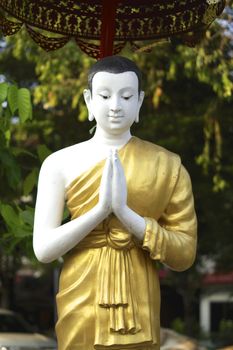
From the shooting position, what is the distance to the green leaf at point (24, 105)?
6441mm

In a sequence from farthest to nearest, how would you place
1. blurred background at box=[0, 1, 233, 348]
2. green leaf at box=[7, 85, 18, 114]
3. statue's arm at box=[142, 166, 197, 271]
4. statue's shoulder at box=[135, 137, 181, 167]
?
blurred background at box=[0, 1, 233, 348]
green leaf at box=[7, 85, 18, 114]
statue's shoulder at box=[135, 137, 181, 167]
statue's arm at box=[142, 166, 197, 271]

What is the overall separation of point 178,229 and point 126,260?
314mm

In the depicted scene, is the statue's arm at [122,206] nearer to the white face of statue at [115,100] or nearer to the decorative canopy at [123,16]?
the white face of statue at [115,100]

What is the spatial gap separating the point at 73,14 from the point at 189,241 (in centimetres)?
167

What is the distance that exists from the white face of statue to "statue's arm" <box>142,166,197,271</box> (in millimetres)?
373

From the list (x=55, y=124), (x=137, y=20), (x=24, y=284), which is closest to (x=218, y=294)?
(x=24, y=284)

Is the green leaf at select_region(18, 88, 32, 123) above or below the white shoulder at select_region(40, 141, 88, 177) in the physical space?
above

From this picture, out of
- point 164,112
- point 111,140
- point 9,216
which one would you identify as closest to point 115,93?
point 111,140

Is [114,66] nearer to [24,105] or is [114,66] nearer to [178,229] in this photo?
[178,229]

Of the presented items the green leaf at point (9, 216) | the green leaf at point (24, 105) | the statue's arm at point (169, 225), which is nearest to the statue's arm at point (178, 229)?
the statue's arm at point (169, 225)

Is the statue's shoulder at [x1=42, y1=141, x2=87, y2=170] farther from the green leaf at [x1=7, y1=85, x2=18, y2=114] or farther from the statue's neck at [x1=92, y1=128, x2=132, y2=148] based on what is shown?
the green leaf at [x1=7, y1=85, x2=18, y2=114]

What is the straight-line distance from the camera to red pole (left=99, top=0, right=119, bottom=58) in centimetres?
503

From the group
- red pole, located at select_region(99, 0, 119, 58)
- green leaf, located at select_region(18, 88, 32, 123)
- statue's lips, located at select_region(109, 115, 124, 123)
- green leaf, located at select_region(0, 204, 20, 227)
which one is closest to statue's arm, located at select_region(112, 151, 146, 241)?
statue's lips, located at select_region(109, 115, 124, 123)

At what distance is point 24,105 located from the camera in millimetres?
6473
